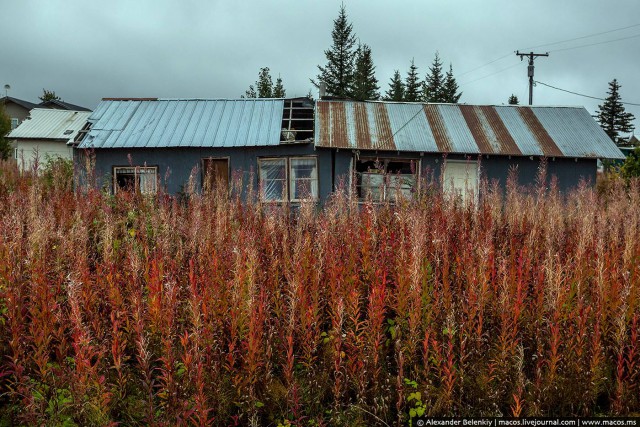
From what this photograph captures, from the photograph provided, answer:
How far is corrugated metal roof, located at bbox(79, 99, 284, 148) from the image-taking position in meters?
16.9

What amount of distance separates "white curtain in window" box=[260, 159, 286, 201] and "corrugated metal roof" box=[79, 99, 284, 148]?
88 centimetres

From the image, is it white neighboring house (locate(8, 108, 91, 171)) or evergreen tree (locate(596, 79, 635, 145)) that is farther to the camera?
evergreen tree (locate(596, 79, 635, 145))

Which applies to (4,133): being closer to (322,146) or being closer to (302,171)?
(302,171)

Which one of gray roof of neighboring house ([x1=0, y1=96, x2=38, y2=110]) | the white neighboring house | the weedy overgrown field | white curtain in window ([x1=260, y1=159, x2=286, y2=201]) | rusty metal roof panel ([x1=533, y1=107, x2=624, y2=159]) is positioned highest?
gray roof of neighboring house ([x1=0, y1=96, x2=38, y2=110])

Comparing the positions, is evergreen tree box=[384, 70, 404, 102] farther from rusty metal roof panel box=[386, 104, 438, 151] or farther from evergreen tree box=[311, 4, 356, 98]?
rusty metal roof panel box=[386, 104, 438, 151]

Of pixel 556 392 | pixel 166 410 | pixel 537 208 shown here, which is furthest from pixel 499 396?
pixel 537 208

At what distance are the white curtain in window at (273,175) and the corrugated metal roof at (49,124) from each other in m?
23.9

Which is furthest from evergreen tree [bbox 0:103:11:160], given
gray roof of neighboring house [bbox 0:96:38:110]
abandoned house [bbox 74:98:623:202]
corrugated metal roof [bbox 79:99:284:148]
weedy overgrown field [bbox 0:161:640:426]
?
weedy overgrown field [bbox 0:161:640:426]

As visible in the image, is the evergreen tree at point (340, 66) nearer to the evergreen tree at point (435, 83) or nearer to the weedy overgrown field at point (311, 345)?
the evergreen tree at point (435, 83)

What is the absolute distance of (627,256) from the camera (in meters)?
4.57

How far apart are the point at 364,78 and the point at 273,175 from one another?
39.7 meters

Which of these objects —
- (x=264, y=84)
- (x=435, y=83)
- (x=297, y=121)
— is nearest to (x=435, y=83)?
(x=435, y=83)

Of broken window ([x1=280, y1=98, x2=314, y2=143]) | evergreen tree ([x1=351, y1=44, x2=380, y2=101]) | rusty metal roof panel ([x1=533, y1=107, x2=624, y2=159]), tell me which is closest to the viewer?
broken window ([x1=280, y1=98, x2=314, y2=143])

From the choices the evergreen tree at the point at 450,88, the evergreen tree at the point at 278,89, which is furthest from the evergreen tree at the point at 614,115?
the evergreen tree at the point at 278,89
